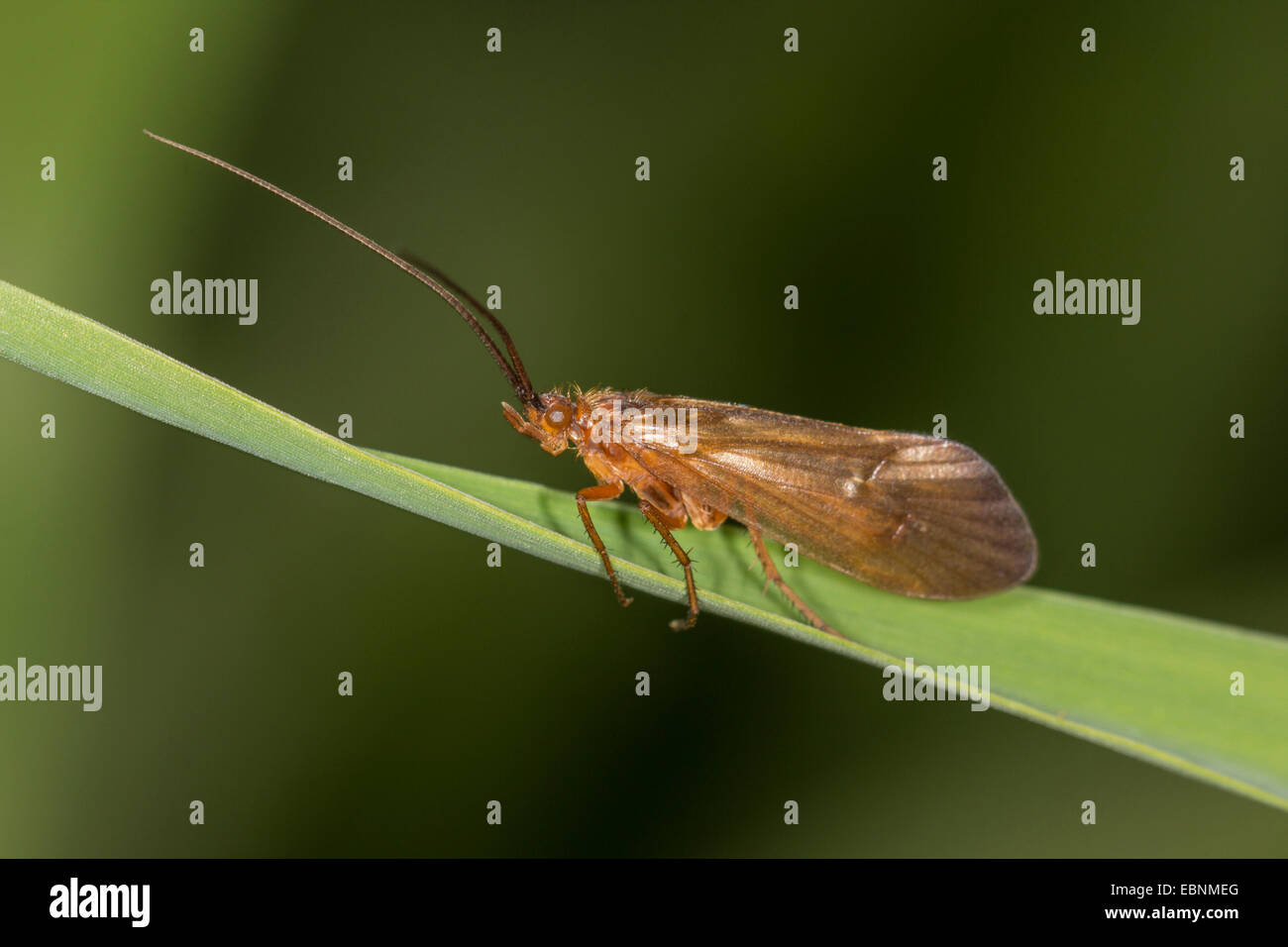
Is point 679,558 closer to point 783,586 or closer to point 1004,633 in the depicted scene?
point 783,586

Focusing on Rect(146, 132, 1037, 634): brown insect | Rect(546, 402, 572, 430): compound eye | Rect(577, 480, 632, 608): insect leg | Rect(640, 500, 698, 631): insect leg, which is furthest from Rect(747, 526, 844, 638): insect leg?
Rect(546, 402, 572, 430): compound eye

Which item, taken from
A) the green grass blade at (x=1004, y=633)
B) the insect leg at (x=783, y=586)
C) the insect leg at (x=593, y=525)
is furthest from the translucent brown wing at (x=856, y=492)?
the green grass blade at (x=1004, y=633)

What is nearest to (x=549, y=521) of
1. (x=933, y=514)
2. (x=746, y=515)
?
(x=746, y=515)

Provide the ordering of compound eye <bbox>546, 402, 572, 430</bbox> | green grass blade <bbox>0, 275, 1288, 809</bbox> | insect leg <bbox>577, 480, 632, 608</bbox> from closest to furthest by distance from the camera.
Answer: green grass blade <bbox>0, 275, 1288, 809</bbox> → insect leg <bbox>577, 480, 632, 608</bbox> → compound eye <bbox>546, 402, 572, 430</bbox>

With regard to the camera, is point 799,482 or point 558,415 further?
point 558,415

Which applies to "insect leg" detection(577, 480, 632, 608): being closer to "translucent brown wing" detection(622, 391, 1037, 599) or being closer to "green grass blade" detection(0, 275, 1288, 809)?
"green grass blade" detection(0, 275, 1288, 809)

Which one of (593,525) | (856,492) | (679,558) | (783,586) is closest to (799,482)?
(856,492)
